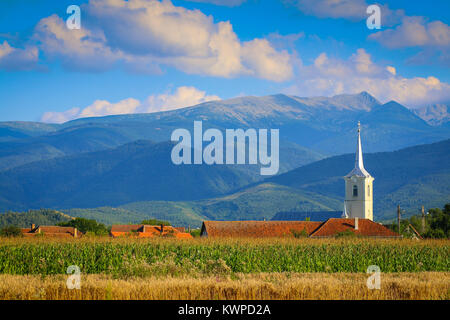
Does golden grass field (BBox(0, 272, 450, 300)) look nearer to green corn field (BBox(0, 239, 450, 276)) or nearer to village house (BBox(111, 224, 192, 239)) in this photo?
green corn field (BBox(0, 239, 450, 276))

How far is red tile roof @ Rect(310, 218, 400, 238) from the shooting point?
252ft

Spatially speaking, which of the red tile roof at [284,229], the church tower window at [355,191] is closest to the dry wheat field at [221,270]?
the red tile roof at [284,229]

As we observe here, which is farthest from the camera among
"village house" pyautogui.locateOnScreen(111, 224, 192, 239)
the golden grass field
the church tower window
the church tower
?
the church tower window

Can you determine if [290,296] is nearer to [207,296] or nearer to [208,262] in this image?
[207,296]

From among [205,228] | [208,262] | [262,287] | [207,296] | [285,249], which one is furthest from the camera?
[205,228]

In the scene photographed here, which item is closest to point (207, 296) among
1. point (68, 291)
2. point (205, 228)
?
point (68, 291)

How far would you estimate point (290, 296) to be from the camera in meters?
25.8

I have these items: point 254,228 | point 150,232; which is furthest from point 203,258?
point 150,232

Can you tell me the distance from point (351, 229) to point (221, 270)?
144ft

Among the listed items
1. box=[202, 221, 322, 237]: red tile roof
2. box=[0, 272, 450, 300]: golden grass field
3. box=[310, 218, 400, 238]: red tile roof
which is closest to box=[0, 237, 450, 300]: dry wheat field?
box=[0, 272, 450, 300]: golden grass field

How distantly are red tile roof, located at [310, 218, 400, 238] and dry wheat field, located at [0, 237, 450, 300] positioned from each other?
23.5 meters

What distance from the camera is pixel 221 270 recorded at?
37812mm

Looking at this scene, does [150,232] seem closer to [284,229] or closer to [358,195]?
[284,229]
